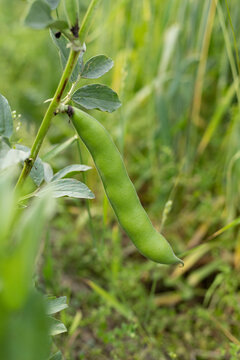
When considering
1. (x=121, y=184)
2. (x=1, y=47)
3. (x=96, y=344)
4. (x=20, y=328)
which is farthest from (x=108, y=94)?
(x=1, y=47)

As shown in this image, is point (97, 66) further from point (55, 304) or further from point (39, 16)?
point (55, 304)

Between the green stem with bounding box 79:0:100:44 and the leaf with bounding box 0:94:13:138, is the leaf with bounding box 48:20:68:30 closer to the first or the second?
the green stem with bounding box 79:0:100:44

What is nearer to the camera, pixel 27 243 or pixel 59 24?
pixel 27 243

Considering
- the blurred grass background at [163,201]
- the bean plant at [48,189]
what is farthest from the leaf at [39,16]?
the blurred grass background at [163,201]

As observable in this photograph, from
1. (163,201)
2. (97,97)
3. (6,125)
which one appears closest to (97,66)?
(97,97)

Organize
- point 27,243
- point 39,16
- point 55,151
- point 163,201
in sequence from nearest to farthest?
point 27,243, point 39,16, point 55,151, point 163,201
